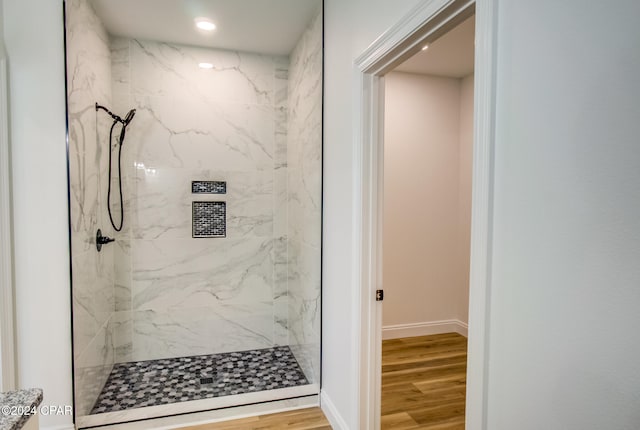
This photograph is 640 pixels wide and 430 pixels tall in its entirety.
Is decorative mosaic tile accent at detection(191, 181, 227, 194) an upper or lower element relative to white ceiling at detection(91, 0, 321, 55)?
lower

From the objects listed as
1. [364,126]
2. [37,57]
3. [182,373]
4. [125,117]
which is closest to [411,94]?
[364,126]

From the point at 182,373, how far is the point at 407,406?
175 cm

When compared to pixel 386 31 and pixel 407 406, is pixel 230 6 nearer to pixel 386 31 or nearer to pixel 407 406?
pixel 386 31

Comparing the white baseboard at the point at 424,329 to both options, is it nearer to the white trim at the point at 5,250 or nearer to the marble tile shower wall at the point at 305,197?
the marble tile shower wall at the point at 305,197

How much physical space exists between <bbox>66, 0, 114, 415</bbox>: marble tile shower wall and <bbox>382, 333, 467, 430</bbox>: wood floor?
1.99m

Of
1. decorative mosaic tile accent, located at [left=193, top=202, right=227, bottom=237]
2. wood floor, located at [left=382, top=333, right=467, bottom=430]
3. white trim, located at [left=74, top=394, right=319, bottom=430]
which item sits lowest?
wood floor, located at [left=382, top=333, right=467, bottom=430]

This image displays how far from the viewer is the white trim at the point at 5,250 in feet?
6.56

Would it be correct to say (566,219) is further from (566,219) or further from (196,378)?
(196,378)

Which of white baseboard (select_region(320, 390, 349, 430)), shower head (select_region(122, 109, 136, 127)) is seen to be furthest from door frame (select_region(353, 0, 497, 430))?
shower head (select_region(122, 109, 136, 127))

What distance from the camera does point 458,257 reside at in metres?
4.07

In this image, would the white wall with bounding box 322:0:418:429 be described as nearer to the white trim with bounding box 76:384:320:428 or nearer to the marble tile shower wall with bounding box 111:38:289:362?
the white trim with bounding box 76:384:320:428

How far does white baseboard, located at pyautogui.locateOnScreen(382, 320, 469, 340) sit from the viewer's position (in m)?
3.93

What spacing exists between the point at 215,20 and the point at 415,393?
3219 millimetres

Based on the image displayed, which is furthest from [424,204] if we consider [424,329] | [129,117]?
[129,117]
